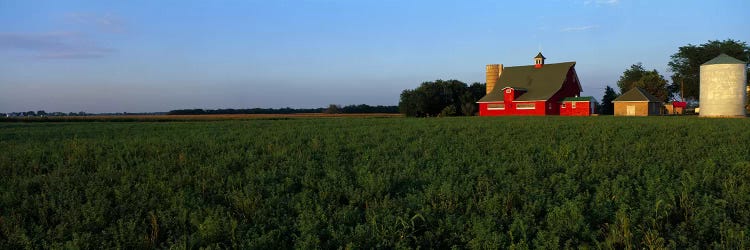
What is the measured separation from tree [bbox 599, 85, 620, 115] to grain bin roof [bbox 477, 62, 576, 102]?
1447 cm

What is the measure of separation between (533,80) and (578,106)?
7322mm

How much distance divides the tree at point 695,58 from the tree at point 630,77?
17.6ft

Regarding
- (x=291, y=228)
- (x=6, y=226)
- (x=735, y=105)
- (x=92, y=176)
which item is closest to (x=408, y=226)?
(x=291, y=228)

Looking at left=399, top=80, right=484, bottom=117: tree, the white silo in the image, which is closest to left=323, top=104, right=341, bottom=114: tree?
left=399, top=80, right=484, bottom=117: tree

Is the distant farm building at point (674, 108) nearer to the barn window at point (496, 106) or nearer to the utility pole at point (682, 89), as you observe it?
the utility pole at point (682, 89)

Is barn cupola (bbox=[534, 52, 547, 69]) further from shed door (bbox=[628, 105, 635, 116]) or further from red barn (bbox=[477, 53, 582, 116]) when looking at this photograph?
shed door (bbox=[628, 105, 635, 116])

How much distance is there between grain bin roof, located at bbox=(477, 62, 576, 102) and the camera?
54750 mm

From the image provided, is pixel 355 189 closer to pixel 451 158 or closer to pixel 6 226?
pixel 451 158

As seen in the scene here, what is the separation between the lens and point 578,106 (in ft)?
174

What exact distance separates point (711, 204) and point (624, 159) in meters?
3.76

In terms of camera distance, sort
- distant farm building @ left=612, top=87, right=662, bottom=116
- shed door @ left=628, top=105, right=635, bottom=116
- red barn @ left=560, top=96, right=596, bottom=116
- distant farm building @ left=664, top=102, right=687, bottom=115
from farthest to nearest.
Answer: distant farm building @ left=664, top=102, right=687, bottom=115 → shed door @ left=628, top=105, right=635, bottom=116 → distant farm building @ left=612, top=87, right=662, bottom=116 → red barn @ left=560, top=96, right=596, bottom=116

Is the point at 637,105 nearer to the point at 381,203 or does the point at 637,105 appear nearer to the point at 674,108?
the point at 674,108

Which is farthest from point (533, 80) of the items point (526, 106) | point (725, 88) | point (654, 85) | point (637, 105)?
point (654, 85)

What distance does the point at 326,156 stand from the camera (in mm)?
10891
